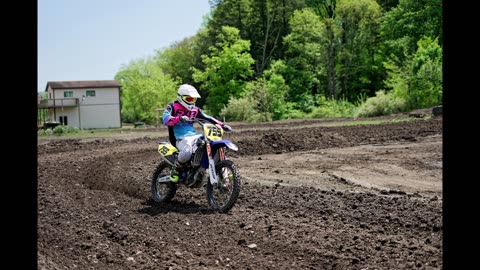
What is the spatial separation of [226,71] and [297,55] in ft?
32.9

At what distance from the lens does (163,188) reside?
10469 millimetres

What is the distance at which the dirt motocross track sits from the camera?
20.7 ft

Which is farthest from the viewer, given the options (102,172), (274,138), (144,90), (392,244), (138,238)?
(144,90)

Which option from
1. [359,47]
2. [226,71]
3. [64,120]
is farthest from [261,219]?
[64,120]

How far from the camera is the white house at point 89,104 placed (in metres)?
73.2

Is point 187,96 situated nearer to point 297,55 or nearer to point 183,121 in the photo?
point 183,121

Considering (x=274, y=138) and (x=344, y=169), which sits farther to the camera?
(x=274, y=138)

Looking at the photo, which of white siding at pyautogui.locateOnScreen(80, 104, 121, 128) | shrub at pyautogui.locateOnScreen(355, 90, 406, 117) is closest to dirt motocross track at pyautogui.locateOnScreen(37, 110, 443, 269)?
shrub at pyautogui.locateOnScreen(355, 90, 406, 117)

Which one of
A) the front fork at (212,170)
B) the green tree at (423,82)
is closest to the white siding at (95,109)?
the green tree at (423,82)
